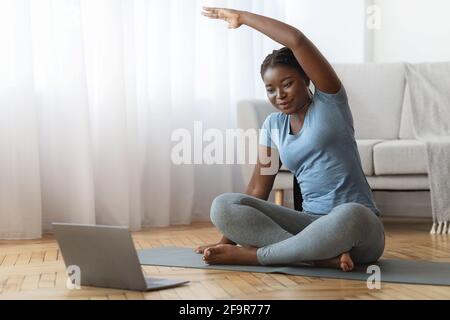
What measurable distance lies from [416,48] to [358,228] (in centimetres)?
232

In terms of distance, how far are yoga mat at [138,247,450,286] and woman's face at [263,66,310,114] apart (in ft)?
1.42

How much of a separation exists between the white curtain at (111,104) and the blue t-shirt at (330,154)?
143 centimetres

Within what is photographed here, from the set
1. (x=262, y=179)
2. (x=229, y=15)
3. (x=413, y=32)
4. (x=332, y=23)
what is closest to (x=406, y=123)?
(x=413, y=32)

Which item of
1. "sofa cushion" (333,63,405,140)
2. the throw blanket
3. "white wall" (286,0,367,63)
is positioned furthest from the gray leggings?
"white wall" (286,0,367,63)

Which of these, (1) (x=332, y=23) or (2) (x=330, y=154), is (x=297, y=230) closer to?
(2) (x=330, y=154)

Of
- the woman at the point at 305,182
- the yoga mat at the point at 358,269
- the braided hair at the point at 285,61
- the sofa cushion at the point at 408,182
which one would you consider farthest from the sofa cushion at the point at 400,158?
the braided hair at the point at 285,61

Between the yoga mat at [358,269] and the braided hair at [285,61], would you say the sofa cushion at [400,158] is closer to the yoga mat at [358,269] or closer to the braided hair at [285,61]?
the yoga mat at [358,269]

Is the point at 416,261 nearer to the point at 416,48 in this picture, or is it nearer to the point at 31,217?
the point at 31,217

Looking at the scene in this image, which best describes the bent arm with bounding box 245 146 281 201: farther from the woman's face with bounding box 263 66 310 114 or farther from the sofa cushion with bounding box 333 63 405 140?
the sofa cushion with bounding box 333 63 405 140

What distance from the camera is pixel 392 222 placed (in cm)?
409

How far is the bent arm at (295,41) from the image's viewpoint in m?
2.25

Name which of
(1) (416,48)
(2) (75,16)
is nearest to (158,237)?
(2) (75,16)

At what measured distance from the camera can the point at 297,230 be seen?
240 centimetres

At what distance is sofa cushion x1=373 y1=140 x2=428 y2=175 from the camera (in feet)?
11.6
